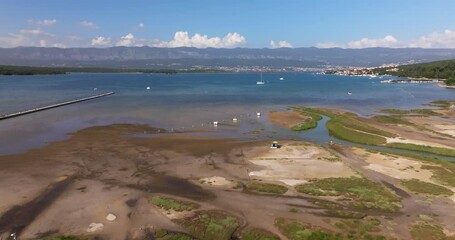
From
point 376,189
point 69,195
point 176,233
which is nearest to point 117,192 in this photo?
point 69,195

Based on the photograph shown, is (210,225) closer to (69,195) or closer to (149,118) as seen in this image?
(69,195)

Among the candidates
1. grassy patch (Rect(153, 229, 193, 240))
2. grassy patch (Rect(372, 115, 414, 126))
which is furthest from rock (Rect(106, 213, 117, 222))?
grassy patch (Rect(372, 115, 414, 126))

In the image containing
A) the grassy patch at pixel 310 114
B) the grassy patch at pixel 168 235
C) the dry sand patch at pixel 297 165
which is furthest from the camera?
the grassy patch at pixel 310 114

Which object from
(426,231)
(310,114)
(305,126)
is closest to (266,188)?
(426,231)

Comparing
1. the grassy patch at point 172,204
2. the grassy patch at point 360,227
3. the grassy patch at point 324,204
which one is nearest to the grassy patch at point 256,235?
the grassy patch at point 360,227

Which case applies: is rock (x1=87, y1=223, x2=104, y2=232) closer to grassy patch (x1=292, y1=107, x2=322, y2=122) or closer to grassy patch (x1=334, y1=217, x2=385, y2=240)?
grassy patch (x1=334, y1=217, x2=385, y2=240)

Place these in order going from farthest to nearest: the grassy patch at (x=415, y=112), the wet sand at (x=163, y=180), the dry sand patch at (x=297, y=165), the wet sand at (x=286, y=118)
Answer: the grassy patch at (x=415, y=112) < the wet sand at (x=286, y=118) < the dry sand patch at (x=297, y=165) < the wet sand at (x=163, y=180)

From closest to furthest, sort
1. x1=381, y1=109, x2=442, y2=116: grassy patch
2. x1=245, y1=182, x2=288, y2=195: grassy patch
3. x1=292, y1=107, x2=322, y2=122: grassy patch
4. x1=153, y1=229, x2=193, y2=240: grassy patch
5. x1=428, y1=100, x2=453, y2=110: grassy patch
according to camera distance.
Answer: x1=153, y1=229, x2=193, y2=240: grassy patch, x1=245, y1=182, x2=288, y2=195: grassy patch, x1=292, y1=107, x2=322, y2=122: grassy patch, x1=381, y1=109, x2=442, y2=116: grassy patch, x1=428, y1=100, x2=453, y2=110: grassy patch

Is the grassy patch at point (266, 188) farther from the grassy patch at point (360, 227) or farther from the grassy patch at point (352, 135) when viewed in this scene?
the grassy patch at point (352, 135)
